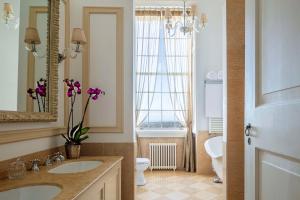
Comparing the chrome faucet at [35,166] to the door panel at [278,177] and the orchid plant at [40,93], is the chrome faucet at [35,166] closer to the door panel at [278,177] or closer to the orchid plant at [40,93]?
the orchid plant at [40,93]

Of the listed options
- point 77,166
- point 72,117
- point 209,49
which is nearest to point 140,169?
point 72,117

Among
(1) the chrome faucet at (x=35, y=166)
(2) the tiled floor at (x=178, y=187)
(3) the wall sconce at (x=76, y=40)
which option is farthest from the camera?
(2) the tiled floor at (x=178, y=187)

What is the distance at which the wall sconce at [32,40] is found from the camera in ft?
6.10

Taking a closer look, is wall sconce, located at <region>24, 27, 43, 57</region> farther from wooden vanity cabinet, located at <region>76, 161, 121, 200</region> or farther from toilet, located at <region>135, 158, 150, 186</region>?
toilet, located at <region>135, 158, 150, 186</region>

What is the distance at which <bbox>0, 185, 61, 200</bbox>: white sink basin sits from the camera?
4.43ft

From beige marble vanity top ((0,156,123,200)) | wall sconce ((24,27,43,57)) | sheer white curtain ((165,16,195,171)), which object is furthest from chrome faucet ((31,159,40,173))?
sheer white curtain ((165,16,195,171))

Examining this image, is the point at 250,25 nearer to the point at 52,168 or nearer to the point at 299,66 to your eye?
the point at 299,66

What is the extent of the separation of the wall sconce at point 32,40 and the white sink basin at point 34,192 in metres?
0.97

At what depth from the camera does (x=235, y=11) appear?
283 cm

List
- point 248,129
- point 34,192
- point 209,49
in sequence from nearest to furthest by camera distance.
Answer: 1. point 34,192
2. point 248,129
3. point 209,49

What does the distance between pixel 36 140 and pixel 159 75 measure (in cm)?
360

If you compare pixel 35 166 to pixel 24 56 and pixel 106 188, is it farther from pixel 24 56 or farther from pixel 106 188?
pixel 24 56

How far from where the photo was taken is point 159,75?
5.35m

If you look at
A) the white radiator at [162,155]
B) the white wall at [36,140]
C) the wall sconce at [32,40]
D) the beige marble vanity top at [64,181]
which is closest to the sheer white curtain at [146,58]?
the white radiator at [162,155]
